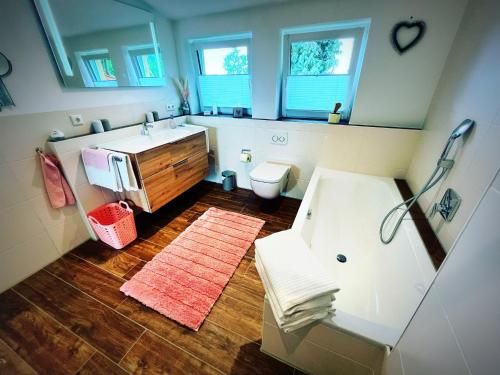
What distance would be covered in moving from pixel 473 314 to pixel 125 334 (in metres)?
1.60

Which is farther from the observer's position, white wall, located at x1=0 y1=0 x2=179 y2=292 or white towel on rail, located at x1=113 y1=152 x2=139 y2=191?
white towel on rail, located at x1=113 y1=152 x2=139 y2=191

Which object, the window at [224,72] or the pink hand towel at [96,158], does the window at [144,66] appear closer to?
the window at [224,72]

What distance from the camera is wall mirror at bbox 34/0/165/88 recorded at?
1506 millimetres

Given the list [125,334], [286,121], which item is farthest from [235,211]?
[125,334]

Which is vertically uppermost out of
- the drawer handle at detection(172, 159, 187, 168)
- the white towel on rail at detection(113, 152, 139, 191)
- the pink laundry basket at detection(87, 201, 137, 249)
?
the white towel on rail at detection(113, 152, 139, 191)

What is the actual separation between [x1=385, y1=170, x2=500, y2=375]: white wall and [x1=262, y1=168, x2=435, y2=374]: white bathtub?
0.31 m

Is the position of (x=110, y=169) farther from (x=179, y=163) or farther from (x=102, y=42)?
(x=102, y=42)

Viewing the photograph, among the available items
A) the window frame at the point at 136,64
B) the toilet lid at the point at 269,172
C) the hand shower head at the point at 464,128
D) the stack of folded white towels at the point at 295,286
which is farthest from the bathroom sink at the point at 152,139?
the hand shower head at the point at 464,128

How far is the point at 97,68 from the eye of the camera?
1762 mm

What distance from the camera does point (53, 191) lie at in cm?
161

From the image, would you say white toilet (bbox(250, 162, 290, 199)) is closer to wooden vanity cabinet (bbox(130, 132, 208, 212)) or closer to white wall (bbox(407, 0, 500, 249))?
wooden vanity cabinet (bbox(130, 132, 208, 212))

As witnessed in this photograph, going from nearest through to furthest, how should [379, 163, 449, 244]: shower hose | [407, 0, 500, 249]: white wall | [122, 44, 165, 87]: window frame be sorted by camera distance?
1. [407, 0, 500, 249]: white wall
2. [379, 163, 449, 244]: shower hose
3. [122, 44, 165, 87]: window frame

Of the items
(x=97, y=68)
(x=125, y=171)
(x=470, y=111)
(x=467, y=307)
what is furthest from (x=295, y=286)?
(x=97, y=68)

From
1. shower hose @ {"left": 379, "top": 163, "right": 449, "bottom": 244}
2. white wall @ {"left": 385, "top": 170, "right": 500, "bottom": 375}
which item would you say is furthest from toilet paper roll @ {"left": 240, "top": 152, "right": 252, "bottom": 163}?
white wall @ {"left": 385, "top": 170, "right": 500, "bottom": 375}
